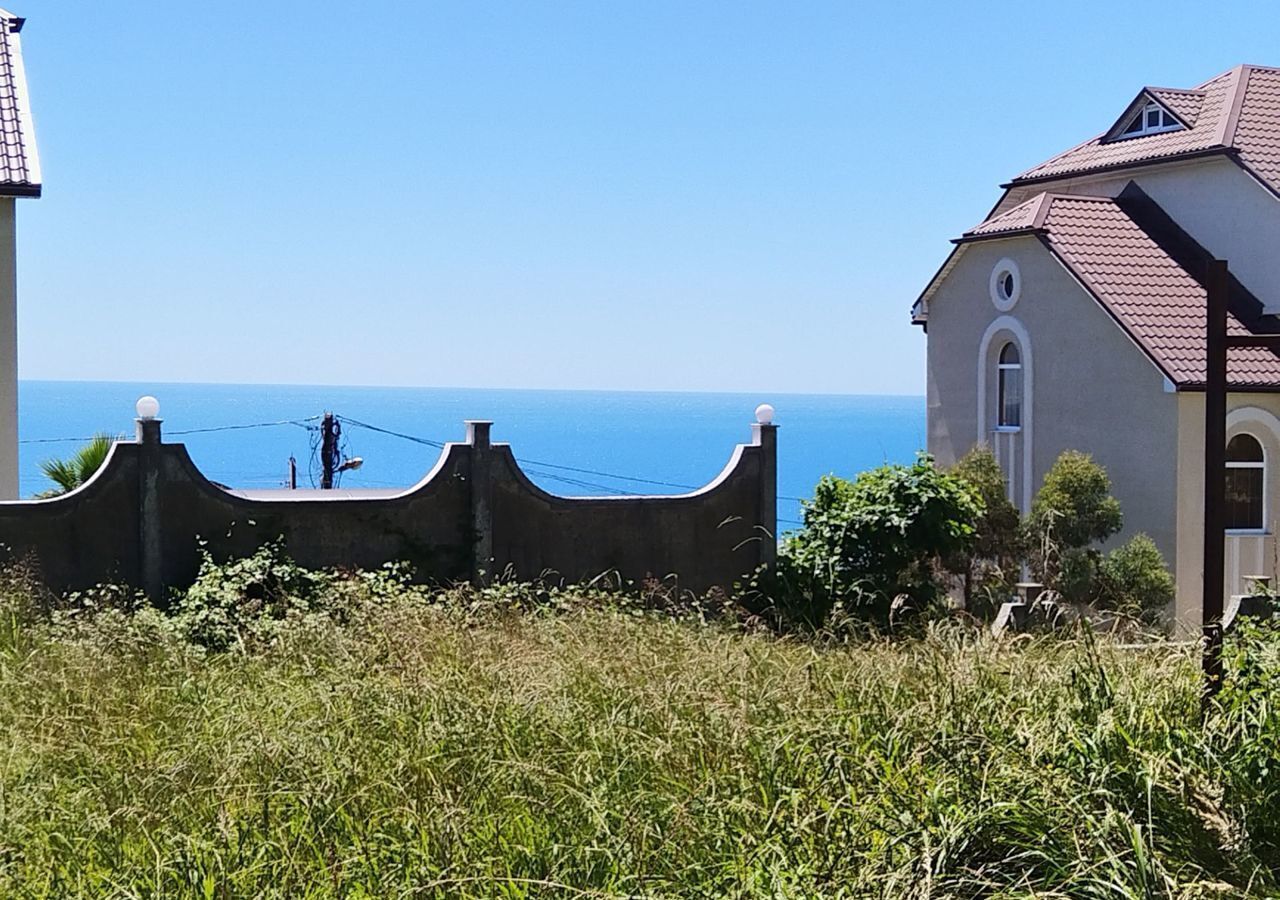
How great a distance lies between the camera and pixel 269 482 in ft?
95.5

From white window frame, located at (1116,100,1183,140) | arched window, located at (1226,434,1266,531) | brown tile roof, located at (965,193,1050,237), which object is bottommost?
arched window, located at (1226,434,1266,531)

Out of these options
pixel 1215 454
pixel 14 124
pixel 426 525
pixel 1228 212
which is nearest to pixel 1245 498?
pixel 1228 212

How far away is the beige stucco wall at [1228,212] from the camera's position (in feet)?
68.1

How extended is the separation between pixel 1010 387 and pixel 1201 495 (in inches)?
154

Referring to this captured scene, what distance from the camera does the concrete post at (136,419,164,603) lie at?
13828mm

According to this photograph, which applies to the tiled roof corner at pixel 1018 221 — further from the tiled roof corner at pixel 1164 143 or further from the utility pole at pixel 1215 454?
the utility pole at pixel 1215 454

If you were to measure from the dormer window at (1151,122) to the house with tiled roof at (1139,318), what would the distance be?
0.03 meters

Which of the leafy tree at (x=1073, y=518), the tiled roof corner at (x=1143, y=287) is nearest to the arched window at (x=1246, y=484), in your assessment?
the tiled roof corner at (x=1143, y=287)

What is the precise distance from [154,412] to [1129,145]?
1608 centimetres

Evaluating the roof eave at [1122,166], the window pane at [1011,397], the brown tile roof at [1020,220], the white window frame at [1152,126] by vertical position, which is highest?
the white window frame at [1152,126]

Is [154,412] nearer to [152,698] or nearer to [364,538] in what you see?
[364,538]

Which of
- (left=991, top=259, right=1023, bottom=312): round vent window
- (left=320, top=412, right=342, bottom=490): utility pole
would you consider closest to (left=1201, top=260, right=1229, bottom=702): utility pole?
(left=991, top=259, right=1023, bottom=312): round vent window

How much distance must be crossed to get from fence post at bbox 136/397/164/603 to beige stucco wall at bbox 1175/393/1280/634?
1223cm

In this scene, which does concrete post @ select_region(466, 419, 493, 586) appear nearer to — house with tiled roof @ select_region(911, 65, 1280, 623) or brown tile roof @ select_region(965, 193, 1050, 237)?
house with tiled roof @ select_region(911, 65, 1280, 623)
